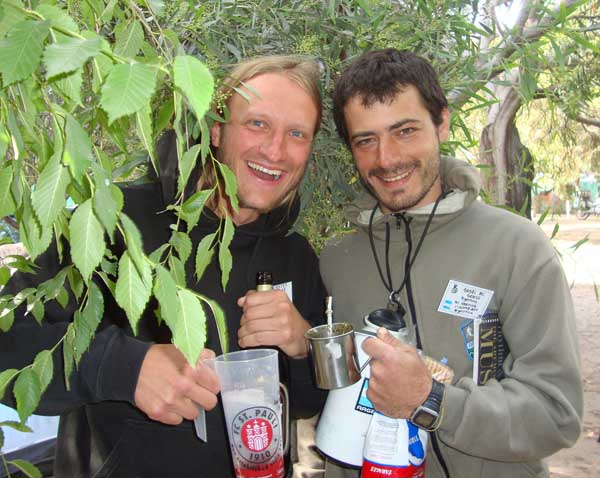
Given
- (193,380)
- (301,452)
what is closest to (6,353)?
(193,380)

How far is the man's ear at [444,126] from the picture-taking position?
2.09 meters

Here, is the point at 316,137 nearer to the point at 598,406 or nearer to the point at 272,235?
the point at 272,235

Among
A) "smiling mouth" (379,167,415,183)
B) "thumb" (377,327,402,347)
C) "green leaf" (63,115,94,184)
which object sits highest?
"green leaf" (63,115,94,184)

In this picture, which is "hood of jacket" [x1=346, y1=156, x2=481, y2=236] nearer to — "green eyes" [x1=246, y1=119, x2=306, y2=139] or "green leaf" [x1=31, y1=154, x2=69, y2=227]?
"green eyes" [x1=246, y1=119, x2=306, y2=139]

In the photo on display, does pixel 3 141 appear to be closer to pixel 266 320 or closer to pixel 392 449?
pixel 266 320

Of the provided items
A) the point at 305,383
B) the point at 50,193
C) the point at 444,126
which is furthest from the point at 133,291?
the point at 444,126

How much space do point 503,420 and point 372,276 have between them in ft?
2.13

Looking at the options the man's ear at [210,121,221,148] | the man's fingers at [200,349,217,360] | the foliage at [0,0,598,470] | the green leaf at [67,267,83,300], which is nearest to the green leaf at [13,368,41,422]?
the foliage at [0,0,598,470]

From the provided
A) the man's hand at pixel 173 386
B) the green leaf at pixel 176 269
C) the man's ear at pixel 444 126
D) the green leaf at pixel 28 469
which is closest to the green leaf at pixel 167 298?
the green leaf at pixel 176 269

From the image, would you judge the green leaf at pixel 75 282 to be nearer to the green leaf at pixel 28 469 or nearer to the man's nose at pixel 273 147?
the green leaf at pixel 28 469

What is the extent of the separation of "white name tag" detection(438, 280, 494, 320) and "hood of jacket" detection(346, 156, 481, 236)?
266 millimetres

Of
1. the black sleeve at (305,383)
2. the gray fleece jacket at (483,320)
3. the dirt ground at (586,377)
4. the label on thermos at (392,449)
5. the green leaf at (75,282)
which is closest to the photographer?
the green leaf at (75,282)

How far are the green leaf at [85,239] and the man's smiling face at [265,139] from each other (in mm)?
1318

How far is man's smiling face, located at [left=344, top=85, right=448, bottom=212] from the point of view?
76.7 inches
